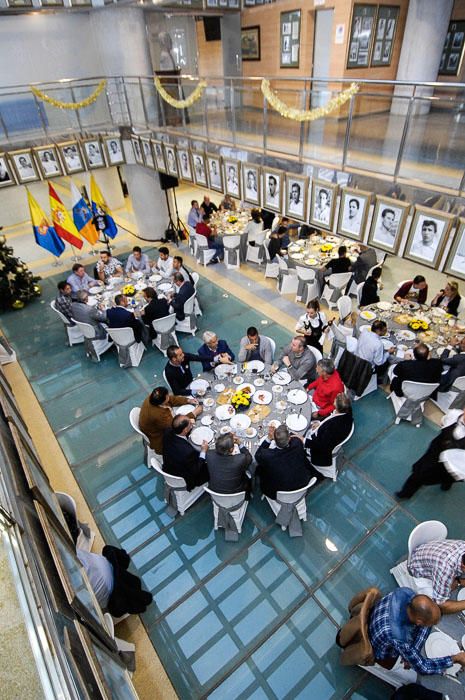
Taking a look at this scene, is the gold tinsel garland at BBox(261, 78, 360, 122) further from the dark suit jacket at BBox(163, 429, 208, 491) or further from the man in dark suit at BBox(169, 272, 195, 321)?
the dark suit jacket at BBox(163, 429, 208, 491)

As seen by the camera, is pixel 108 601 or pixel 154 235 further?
pixel 154 235

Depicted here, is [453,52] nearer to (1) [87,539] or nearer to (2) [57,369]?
(2) [57,369]

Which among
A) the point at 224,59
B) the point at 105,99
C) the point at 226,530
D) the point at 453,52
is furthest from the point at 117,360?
the point at 453,52

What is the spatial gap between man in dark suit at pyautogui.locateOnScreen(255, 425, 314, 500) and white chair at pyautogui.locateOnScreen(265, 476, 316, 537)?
13cm

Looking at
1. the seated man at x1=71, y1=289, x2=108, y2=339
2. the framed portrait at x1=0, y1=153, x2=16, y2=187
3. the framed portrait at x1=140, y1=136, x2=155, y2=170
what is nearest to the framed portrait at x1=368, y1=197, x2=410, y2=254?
the seated man at x1=71, y1=289, x2=108, y2=339

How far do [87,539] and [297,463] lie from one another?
2.82 m

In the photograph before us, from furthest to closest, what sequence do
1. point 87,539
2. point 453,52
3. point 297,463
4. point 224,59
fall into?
point 224,59 < point 453,52 < point 87,539 < point 297,463

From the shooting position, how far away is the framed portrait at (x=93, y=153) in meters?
10.3

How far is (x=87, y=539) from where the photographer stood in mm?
4801

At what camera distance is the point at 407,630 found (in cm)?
322

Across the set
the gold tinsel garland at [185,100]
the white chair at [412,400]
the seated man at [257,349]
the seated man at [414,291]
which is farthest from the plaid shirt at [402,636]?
the gold tinsel garland at [185,100]

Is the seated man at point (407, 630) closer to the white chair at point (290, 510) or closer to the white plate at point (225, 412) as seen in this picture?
the white chair at point (290, 510)

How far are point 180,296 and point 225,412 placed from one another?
346cm

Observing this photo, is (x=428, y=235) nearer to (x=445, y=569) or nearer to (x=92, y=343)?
(x=445, y=569)
